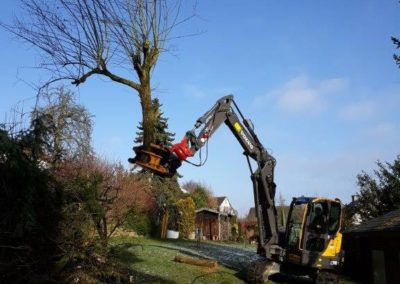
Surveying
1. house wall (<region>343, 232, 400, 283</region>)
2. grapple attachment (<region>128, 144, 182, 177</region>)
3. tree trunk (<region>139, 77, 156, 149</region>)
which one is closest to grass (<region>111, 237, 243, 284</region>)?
grapple attachment (<region>128, 144, 182, 177</region>)

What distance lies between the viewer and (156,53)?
28.4 feet

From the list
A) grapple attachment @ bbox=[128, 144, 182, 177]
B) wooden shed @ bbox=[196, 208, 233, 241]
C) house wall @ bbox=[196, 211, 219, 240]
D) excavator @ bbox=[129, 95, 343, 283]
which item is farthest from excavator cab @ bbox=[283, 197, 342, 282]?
house wall @ bbox=[196, 211, 219, 240]

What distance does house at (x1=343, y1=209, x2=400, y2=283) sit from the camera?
14664 millimetres

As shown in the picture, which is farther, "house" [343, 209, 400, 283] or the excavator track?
"house" [343, 209, 400, 283]

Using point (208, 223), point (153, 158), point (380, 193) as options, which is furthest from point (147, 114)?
point (208, 223)

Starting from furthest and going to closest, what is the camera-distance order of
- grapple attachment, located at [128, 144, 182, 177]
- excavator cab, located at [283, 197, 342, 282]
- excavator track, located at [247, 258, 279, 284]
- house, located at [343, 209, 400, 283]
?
house, located at [343, 209, 400, 283], excavator cab, located at [283, 197, 342, 282], excavator track, located at [247, 258, 279, 284], grapple attachment, located at [128, 144, 182, 177]

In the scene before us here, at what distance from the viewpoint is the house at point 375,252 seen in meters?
14.7

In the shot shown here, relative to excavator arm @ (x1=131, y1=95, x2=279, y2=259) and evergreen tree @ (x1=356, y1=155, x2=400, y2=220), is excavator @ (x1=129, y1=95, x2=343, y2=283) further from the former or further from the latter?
evergreen tree @ (x1=356, y1=155, x2=400, y2=220)

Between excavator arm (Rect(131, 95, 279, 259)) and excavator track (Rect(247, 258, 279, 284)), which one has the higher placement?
excavator arm (Rect(131, 95, 279, 259))

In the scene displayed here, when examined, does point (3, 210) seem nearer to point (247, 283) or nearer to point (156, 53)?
point (156, 53)

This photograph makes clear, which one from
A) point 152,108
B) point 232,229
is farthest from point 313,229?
point 232,229

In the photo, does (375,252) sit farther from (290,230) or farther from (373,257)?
(290,230)

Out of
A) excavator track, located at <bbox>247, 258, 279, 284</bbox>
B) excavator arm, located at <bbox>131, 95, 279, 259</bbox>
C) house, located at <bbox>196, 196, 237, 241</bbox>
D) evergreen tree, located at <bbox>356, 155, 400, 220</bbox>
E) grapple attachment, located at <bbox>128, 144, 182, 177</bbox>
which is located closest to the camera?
grapple attachment, located at <bbox>128, 144, 182, 177</bbox>

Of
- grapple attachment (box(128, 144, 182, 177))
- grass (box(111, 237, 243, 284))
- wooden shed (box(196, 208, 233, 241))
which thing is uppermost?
wooden shed (box(196, 208, 233, 241))
